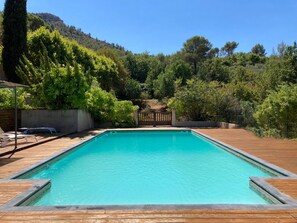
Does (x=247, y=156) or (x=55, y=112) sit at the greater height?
(x=55, y=112)

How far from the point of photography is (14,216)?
12.1 ft

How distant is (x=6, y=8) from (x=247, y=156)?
1936cm

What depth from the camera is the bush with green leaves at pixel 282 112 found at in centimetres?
1183

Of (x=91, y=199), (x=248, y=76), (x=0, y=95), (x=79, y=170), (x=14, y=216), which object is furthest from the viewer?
(x=248, y=76)

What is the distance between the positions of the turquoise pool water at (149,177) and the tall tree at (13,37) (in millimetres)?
12114

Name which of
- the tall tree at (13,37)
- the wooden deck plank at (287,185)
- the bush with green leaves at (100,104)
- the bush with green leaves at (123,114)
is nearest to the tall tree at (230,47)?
the tall tree at (13,37)

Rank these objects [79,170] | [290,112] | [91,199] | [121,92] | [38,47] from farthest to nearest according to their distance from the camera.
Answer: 1. [121,92]
2. [38,47]
3. [290,112]
4. [79,170]
5. [91,199]

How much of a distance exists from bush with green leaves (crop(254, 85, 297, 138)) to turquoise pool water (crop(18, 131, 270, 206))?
10.3ft

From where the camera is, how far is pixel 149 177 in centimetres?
707

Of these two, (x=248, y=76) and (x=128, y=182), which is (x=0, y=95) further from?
(x=248, y=76)

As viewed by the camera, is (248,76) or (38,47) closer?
(38,47)

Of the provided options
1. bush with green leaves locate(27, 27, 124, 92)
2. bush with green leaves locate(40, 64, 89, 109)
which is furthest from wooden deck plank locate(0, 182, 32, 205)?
bush with green leaves locate(27, 27, 124, 92)

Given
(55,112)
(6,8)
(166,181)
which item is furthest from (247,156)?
(6,8)

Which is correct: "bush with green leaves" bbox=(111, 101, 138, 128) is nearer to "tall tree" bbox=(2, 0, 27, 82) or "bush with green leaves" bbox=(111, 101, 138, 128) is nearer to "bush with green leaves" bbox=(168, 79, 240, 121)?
"bush with green leaves" bbox=(168, 79, 240, 121)
